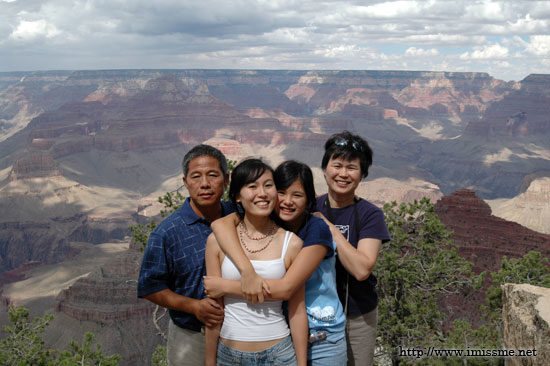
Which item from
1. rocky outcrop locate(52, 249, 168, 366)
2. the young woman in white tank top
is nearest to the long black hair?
the young woman in white tank top

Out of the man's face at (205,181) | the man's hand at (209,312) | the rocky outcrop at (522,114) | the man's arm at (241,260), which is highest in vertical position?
the rocky outcrop at (522,114)

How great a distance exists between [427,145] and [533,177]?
68.9m

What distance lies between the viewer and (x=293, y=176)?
3920mm

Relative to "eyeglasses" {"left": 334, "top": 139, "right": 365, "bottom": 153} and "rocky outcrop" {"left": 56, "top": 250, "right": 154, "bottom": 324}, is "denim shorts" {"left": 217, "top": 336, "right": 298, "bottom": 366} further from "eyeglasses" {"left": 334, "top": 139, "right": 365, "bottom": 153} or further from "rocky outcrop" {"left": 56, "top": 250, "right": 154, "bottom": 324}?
"rocky outcrop" {"left": 56, "top": 250, "right": 154, "bottom": 324}

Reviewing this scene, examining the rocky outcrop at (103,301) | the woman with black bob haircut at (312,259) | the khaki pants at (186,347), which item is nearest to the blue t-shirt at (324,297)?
the woman with black bob haircut at (312,259)

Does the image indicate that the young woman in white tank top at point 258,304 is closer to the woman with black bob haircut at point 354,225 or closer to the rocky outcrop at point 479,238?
the woman with black bob haircut at point 354,225

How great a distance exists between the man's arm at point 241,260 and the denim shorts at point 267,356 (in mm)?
482

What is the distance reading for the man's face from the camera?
4.18 meters

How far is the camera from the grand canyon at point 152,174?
105 feet

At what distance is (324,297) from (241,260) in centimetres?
88

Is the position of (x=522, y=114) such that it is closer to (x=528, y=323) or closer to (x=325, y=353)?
(x=528, y=323)

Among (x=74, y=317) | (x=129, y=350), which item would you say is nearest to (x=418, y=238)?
(x=129, y=350)

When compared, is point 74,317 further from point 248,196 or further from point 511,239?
point 248,196

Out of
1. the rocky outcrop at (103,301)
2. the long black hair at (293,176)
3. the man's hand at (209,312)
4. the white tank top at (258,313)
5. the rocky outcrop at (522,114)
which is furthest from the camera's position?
the rocky outcrop at (522,114)
